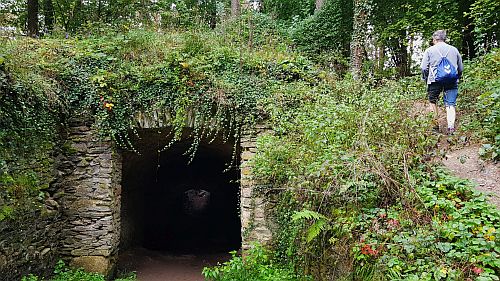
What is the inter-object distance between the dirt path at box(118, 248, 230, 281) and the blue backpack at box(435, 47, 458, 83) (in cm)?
561

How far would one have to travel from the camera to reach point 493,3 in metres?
8.04

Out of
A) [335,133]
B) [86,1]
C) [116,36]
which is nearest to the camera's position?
[335,133]

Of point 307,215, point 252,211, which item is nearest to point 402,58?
point 252,211

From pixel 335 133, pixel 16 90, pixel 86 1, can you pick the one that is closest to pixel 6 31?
pixel 16 90

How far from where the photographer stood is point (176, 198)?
44.1 ft

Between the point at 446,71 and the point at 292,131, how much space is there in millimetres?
2448

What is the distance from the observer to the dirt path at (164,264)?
294 inches

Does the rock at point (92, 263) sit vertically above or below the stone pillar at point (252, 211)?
below

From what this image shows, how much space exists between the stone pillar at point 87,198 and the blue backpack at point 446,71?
5.45m

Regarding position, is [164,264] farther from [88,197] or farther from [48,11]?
[48,11]

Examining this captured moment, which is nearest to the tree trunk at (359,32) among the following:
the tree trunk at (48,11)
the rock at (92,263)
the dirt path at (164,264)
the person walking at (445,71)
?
the person walking at (445,71)

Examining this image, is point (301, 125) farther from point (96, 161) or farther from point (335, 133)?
point (96, 161)

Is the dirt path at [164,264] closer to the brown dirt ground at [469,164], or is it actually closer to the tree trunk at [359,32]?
the brown dirt ground at [469,164]

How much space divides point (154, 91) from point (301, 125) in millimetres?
2706
